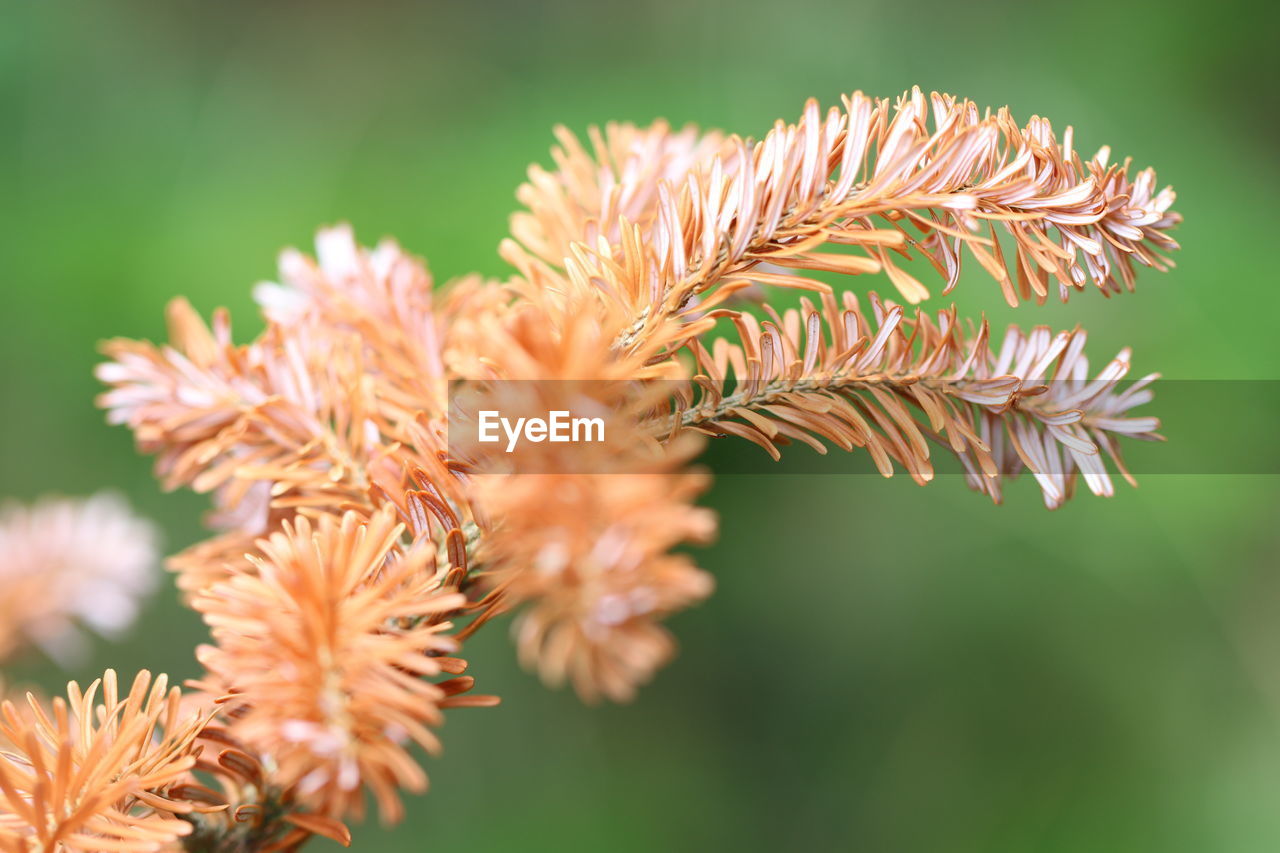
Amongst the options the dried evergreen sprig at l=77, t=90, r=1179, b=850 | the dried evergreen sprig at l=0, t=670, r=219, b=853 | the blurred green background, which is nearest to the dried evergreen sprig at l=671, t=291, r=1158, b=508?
the dried evergreen sprig at l=77, t=90, r=1179, b=850

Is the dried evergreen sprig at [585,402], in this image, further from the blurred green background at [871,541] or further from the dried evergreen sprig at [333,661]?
the blurred green background at [871,541]

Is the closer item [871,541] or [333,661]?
[333,661]

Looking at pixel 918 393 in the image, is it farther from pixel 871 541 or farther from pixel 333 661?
pixel 871 541

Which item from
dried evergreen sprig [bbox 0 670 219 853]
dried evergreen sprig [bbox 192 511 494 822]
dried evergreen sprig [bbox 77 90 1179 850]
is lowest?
dried evergreen sprig [bbox 0 670 219 853]

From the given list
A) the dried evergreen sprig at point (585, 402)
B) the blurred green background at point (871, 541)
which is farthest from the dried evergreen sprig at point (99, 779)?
the blurred green background at point (871, 541)

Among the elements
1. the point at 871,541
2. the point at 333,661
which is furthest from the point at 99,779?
the point at 871,541

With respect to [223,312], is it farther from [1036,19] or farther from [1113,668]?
[1036,19]

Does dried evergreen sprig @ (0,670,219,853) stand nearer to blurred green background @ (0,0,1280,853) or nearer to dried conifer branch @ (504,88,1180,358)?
dried conifer branch @ (504,88,1180,358)
